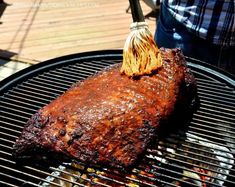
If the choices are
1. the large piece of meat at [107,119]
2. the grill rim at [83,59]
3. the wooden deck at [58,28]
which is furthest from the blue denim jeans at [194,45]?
the wooden deck at [58,28]

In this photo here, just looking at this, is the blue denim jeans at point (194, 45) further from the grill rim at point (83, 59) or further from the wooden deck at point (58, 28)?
the wooden deck at point (58, 28)

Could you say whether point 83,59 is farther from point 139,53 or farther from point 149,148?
point 149,148

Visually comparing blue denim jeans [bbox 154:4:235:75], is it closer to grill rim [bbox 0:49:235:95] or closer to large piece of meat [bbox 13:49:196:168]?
grill rim [bbox 0:49:235:95]

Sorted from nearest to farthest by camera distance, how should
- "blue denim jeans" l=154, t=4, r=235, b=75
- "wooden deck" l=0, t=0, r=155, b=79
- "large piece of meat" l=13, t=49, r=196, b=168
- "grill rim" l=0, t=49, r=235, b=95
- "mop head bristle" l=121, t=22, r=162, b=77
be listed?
"large piece of meat" l=13, t=49, r=196, b=168, "mop head bristle" l=121, t=22, r=162, b=77, "grill rim" l=0, t=49, r=235, b=95, "blue denim jeans" l=154, t=4, r=235, b=75, "wooden deck" l=0, t=0, r=155, b=79

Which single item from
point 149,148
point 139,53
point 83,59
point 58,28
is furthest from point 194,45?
point 58,28

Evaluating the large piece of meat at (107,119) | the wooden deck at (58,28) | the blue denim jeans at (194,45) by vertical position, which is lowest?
the wooden deck at (58,28)

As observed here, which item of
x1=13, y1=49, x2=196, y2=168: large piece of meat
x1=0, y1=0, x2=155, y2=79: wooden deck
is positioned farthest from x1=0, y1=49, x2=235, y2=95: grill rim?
x1=0, y1=0, x2=155, y2=79: wooden deck
